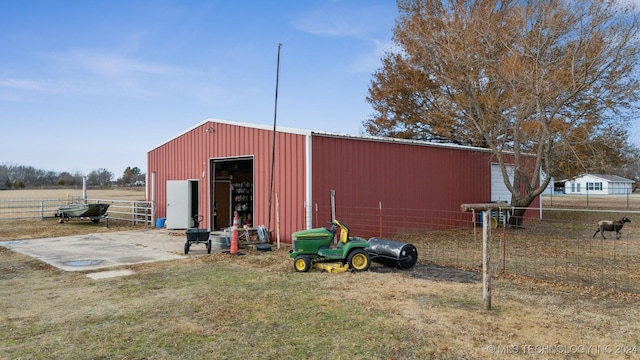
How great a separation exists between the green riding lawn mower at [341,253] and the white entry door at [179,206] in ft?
26.1

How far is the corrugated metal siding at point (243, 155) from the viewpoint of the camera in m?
11.1

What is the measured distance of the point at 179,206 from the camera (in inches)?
575

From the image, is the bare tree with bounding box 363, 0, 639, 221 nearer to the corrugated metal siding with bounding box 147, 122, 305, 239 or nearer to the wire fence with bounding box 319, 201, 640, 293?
the wire fence with bounding box 319, 201, 640, 293

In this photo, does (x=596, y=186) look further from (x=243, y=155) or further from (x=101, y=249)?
(x=101, y=249)

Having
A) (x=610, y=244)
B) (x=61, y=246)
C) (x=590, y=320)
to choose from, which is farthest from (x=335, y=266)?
(x=610, y=244)

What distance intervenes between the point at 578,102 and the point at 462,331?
12.5 m

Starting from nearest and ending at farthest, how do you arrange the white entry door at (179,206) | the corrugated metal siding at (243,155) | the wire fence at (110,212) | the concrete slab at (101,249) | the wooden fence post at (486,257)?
the wooden fence post at (486,257) → the concrete slab at (101,249) → the corrugated metal siding at (243,155) → the white entry door at (179,206) → the wire fence at (110,212)

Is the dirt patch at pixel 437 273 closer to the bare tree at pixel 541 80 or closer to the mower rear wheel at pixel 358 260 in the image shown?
the mower rear wheel at pixel 358 260

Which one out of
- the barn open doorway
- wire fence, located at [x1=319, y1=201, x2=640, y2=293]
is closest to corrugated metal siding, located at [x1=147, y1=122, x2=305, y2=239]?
the barn open doorway

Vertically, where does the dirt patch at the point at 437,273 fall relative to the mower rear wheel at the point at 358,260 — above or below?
below

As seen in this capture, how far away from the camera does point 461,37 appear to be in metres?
15.9

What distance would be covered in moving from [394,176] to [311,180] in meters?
3.27

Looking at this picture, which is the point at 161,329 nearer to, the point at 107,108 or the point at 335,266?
the point at 335,266

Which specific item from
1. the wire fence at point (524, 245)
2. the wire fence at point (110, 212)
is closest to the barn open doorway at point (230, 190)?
the wire fence at point (110, 212)
